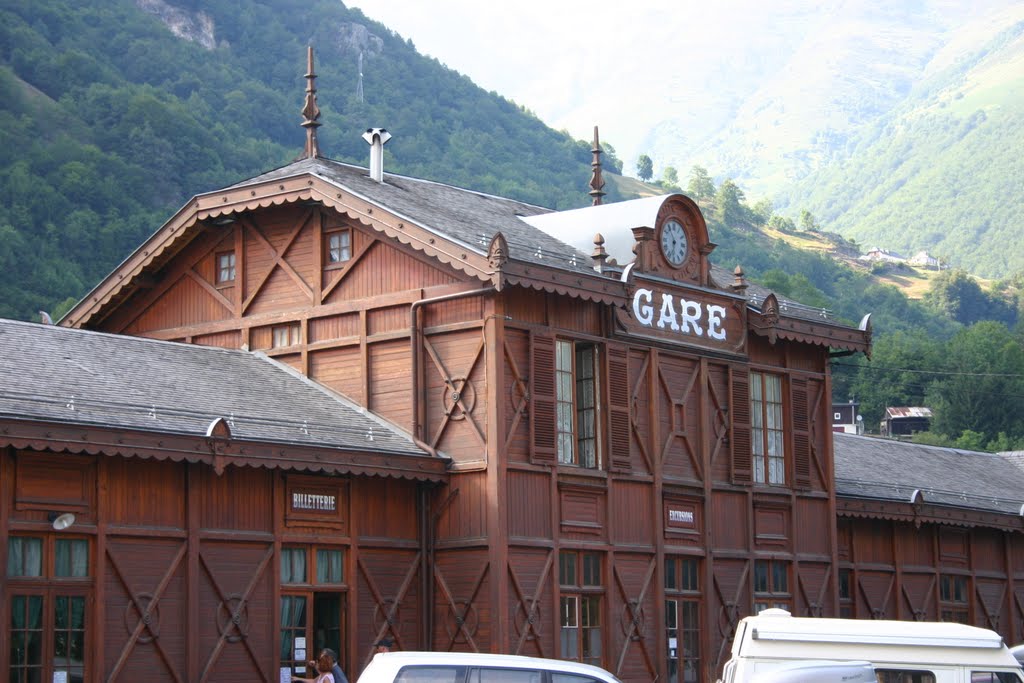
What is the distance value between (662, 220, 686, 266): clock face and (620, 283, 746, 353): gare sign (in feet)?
2.34

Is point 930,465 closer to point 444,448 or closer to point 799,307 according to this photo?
point 799,307

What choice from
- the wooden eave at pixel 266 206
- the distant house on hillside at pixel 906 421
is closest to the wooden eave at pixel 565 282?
the wooden eave at pixel 266 206

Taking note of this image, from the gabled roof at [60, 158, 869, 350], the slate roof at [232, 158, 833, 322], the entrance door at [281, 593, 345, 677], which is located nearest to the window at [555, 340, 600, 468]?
the gabled roof at [60, 158, 869, 350]

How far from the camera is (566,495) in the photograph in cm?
3062

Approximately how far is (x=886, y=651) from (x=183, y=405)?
1169 centimetres

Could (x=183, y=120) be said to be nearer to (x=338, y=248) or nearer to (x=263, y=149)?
(x=263, y=149)

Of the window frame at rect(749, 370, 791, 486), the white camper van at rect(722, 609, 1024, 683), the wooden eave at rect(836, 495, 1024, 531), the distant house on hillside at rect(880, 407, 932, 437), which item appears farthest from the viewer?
the distant house on hillside at rect(880, 407, 932, 437)

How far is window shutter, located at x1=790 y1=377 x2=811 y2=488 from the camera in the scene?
121 feet

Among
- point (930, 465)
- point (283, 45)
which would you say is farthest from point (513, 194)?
point (930, 465)

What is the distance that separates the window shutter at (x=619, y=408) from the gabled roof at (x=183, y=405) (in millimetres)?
3797

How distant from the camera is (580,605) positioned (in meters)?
30.8

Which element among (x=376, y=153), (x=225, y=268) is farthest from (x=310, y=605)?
(x=376, y=153)

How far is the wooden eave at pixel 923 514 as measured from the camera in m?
38.7

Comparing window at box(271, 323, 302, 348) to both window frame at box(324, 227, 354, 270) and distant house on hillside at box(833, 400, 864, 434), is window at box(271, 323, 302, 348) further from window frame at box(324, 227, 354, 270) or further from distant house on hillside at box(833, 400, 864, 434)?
distant house on hillside at box(833, 400, 864, 434)
